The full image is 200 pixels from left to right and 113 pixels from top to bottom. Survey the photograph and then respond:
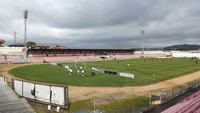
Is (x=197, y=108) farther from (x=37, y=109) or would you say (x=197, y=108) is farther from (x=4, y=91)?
(x=4, y=91)

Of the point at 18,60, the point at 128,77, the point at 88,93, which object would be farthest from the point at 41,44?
the point at 88,93

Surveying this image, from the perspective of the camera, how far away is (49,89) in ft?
102

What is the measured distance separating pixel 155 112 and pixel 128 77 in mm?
26012

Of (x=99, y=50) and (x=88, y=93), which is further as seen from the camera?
(x=99, y=50)

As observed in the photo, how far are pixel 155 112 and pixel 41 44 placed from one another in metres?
148

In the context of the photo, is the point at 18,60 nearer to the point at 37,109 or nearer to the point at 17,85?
the point at 17,85

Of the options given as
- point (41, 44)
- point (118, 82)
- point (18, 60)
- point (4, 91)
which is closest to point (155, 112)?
point (4, 91)

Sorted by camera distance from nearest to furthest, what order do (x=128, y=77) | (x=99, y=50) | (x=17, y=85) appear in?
1. (x=17, y=85)
2. (x=128, y=77)
3. (x=99, y=50)

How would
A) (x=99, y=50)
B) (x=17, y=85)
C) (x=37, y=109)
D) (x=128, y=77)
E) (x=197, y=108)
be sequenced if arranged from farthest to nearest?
(x=99, y=50)
(x=128, y=77)
(x=17, y=85)
(x=37, y=109)
(x=197, y=108)

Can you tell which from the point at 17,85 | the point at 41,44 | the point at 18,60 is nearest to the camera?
the point at 17,85

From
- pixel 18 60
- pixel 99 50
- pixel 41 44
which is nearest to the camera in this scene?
pixel 18 60

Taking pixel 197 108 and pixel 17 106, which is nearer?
pixel 197 108

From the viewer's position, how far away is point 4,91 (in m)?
31.7

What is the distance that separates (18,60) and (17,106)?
2841 inches
